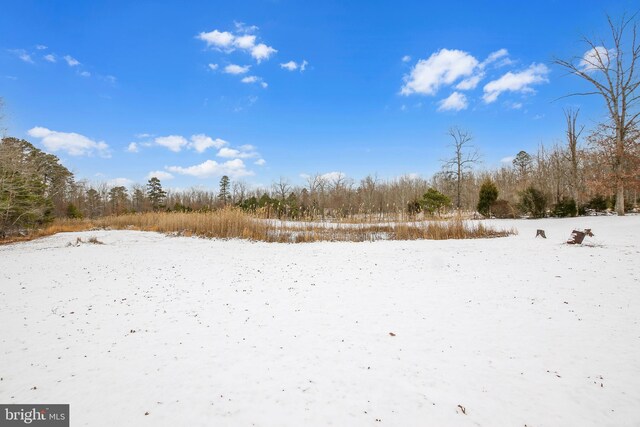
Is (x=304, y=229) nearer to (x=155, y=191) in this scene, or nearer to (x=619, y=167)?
(x=619, y=167)

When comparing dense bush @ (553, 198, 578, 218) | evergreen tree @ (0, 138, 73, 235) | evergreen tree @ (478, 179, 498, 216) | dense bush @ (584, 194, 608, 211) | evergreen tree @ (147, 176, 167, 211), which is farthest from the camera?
evergreen tree @ (147, 176, 167, 211)

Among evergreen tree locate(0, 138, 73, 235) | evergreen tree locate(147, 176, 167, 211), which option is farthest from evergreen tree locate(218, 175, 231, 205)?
evergreen tree locate(0, 138, 73, 235)

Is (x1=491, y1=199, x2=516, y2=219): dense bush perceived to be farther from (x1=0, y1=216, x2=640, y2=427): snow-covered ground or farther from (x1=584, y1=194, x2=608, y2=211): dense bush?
(x1=0, y1=216, x2=640, y2=427): snow-covered ground

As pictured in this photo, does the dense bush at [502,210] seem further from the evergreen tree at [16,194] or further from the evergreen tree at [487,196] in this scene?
the evergreen tree at [16,194]

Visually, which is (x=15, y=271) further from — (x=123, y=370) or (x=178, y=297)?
(x=123, y=370)

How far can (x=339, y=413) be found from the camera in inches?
79.7

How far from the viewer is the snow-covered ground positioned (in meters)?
2.07

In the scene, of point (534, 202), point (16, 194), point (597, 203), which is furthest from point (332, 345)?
point (597, 203)

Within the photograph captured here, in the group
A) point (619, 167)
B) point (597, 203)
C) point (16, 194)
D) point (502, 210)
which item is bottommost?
point (502, 210)

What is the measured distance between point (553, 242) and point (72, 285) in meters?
12.0

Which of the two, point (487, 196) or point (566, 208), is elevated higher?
point (487, 196)

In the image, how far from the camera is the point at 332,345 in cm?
300

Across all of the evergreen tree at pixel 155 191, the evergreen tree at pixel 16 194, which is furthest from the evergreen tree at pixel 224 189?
the evergreen tree at pixel 16 194

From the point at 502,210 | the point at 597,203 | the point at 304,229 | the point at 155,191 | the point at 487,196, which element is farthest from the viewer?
the point at 155,191
